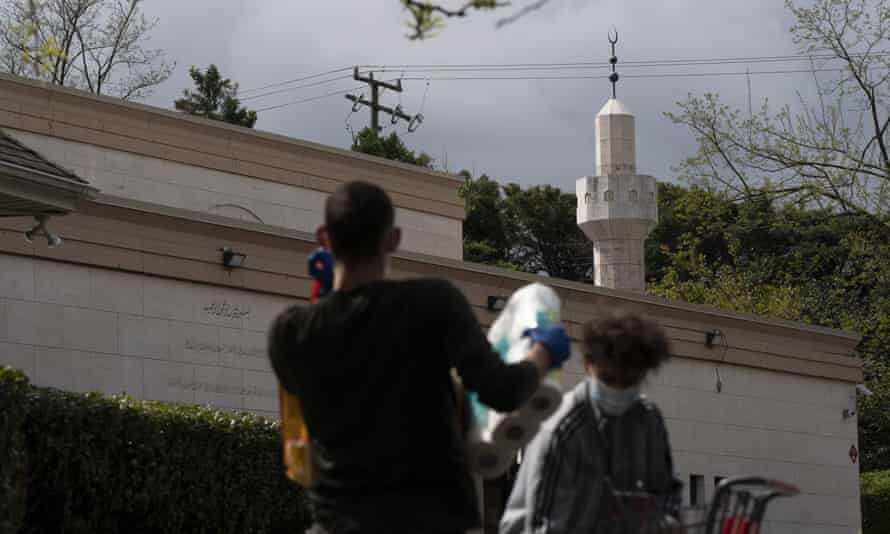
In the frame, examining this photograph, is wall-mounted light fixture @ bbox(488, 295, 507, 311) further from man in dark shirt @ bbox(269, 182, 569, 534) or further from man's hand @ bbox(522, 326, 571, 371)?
man in dark shirt @ bbox(269, 182, 569, 534)

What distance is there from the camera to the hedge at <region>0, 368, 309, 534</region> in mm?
10984

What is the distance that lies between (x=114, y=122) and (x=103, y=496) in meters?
15.6

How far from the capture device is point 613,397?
5.50 meters

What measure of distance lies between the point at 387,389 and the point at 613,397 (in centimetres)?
115

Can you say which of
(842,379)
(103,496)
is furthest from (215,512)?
(842,379)

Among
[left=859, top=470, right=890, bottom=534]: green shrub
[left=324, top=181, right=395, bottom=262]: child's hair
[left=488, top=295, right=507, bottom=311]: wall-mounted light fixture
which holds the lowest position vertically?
[left=859, top=470, right=890, bottom=534]: green shrub

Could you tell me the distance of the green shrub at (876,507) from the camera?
3281 centimetres

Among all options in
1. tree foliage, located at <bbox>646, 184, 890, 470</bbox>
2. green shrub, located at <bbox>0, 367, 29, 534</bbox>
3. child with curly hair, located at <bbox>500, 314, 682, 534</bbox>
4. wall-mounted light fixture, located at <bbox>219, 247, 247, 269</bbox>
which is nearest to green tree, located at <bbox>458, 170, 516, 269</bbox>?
tree foliage, located at <bbox>646, 184, 890, 470</bbox>

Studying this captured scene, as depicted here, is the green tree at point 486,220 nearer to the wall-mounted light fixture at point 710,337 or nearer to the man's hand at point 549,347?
the wall-mounted light fixture at point 710,337

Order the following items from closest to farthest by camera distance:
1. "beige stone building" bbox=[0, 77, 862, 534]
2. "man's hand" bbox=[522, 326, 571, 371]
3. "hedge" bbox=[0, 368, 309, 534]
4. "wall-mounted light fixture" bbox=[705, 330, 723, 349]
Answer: "man's hand" bbox=[522, 326, 571, 371], "hedge" bbox=[0, 368, 309, 534], "beige stone building" bbox=[0, 77, 862, 534], "wall-mounted light fixture" bbox=[705, 330, 723, 349]

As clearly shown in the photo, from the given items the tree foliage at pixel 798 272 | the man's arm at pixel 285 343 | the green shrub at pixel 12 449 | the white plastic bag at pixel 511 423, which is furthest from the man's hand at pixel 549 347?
the tree foliage at pixel 798 272

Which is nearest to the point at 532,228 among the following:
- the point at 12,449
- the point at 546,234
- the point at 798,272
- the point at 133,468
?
the point at 546,234

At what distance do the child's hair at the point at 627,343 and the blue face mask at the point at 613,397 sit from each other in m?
0.07

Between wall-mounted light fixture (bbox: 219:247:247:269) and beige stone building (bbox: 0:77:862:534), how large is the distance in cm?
11
